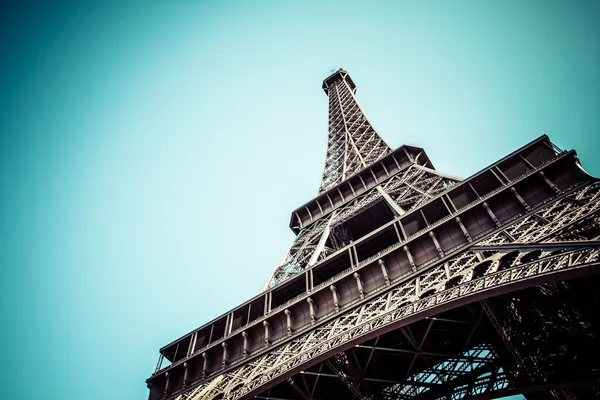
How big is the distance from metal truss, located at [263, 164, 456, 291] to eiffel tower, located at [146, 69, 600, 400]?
3.28m

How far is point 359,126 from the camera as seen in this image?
1784 inches

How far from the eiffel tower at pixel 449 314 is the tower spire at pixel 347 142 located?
17.0m

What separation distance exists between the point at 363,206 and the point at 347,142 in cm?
1794

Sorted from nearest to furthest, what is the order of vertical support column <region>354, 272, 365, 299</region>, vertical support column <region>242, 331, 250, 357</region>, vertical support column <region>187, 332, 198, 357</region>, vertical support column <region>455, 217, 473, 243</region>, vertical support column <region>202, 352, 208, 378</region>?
vertical support column <region>455, 217, 473, 243</region> < vertical support column <region>354, 272, 365, 299</region> < vertical support column <region>242, 331, 250, 357</region> < vertical support column <region>202, 352, 208, 378</region> < vertical support column <region>187, 332, 198, 357</region>

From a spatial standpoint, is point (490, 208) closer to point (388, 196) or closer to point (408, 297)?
point (408, 297)

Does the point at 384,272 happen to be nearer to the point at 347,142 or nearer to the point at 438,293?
the point at 438,293

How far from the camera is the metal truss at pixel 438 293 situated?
28.1 feet

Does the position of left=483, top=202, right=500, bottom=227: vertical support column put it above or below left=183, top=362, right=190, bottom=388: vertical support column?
above

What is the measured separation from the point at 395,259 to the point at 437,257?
4.91 ft

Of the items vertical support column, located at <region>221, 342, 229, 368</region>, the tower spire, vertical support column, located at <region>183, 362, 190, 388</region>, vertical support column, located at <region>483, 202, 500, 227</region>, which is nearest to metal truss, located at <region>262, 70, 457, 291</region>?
the tower spire

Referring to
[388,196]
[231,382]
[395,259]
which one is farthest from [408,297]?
[388,196]

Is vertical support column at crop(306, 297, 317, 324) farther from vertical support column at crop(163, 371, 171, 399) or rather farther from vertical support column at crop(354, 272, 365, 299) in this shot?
vertical support column at crop(163, 371, 171, 399)

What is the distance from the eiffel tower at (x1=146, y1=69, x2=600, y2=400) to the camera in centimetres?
966

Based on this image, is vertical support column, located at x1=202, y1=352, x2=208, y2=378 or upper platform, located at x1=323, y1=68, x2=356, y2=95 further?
upper platform, located at x1=323, y1=68, x2=356, y2=95
